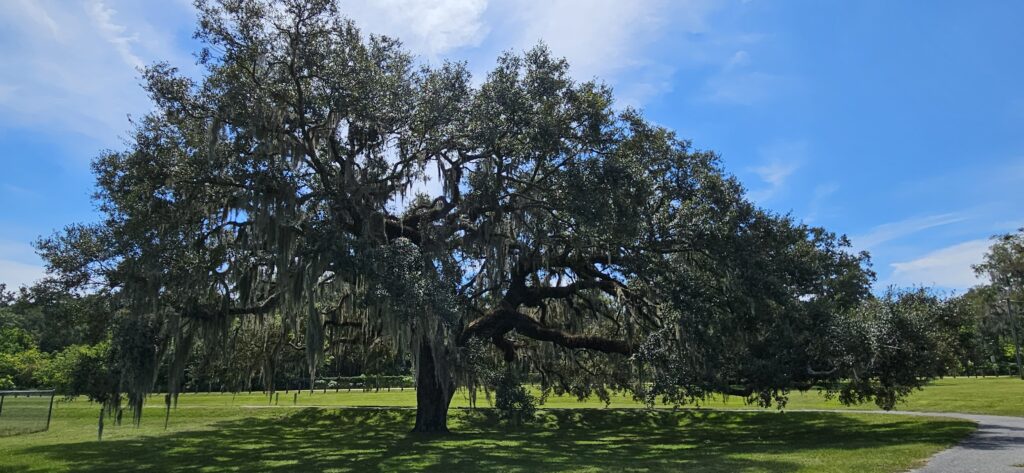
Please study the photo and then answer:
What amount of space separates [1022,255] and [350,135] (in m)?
46.1

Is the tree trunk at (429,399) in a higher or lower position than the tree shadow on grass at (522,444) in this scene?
higher

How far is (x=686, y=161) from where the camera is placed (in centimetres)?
1625

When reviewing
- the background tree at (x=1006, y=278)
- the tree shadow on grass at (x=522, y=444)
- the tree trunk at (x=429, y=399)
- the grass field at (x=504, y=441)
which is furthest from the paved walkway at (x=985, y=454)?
the background tree at (x=1006, y=278)

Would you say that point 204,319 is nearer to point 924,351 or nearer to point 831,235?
point 924,351

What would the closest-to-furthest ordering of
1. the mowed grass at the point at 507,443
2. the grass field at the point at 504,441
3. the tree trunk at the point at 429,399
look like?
the mowed grass at the point at 507,443, the grass field at the point at 504,441, the tree trunk at the point at 429,399

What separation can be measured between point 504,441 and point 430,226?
673cm

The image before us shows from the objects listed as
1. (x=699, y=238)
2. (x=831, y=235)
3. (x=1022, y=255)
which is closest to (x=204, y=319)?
(x=699, y=238)

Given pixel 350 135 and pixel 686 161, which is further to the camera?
pixel 686 161

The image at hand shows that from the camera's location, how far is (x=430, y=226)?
16.0 metres

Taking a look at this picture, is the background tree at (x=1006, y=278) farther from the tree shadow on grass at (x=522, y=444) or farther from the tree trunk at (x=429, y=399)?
the tree trunk at (x=429, y=399)

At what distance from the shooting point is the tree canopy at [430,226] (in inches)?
524

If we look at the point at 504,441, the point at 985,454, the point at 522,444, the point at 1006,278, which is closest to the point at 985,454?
the point at 985,454

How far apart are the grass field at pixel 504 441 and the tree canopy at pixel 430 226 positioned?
168cm

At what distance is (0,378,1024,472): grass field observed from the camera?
1227 cm
